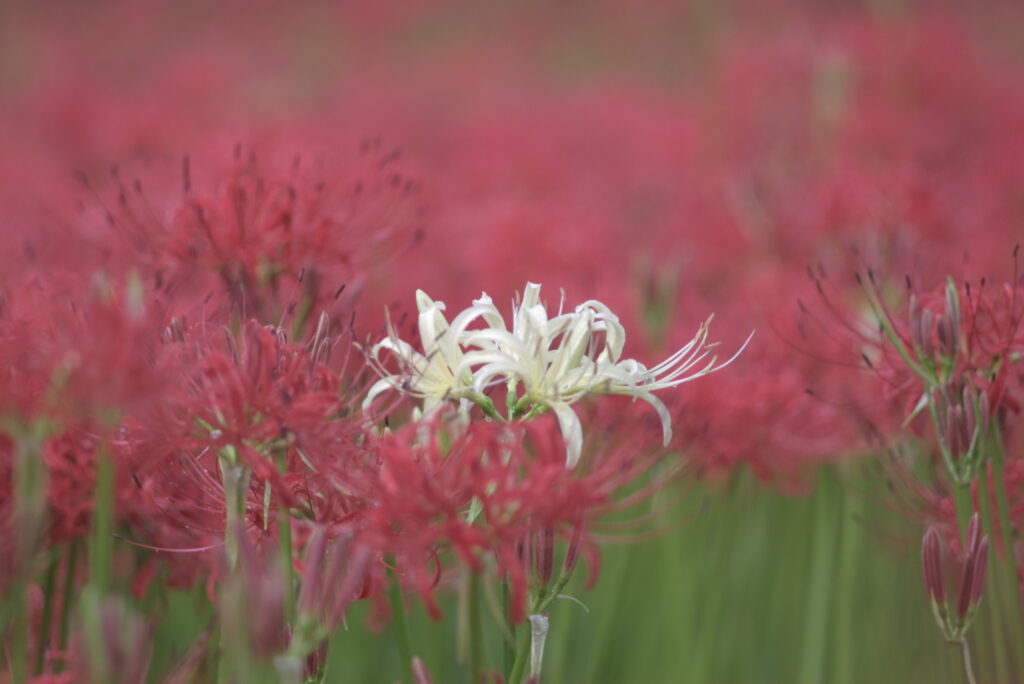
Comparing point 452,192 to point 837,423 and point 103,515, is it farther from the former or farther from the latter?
point 103,515

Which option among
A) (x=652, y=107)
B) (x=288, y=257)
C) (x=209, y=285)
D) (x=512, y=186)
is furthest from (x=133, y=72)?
(x=288, y=257)

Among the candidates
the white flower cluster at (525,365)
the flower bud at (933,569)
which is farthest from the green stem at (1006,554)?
the white flower cluster at (525,365)

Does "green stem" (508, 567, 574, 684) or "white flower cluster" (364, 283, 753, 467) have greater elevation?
"white flower cluster" (364, 283, 753, 467)

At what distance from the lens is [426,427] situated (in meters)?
0.85

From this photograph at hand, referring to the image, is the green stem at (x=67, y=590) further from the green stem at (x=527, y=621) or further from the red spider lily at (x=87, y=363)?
the green stem at (x=527, y=621)

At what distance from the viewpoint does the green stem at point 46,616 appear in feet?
3.38

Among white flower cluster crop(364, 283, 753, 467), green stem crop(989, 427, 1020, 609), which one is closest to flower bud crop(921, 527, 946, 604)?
green stem crop(989, 427, 1020, 609)

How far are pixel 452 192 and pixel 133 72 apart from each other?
2.93 m

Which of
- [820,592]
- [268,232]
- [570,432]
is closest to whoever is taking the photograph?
[570,432]

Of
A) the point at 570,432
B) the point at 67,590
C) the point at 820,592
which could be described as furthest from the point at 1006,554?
the point at 67,590

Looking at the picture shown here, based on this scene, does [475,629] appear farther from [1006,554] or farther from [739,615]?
[739,615]

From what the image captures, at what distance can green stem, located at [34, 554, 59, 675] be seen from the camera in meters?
1.03

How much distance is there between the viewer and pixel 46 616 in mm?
1049

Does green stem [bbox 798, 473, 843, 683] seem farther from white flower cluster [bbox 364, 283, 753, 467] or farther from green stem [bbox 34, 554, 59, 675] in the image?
green stem [bbox 34, 554, 59, 675]
